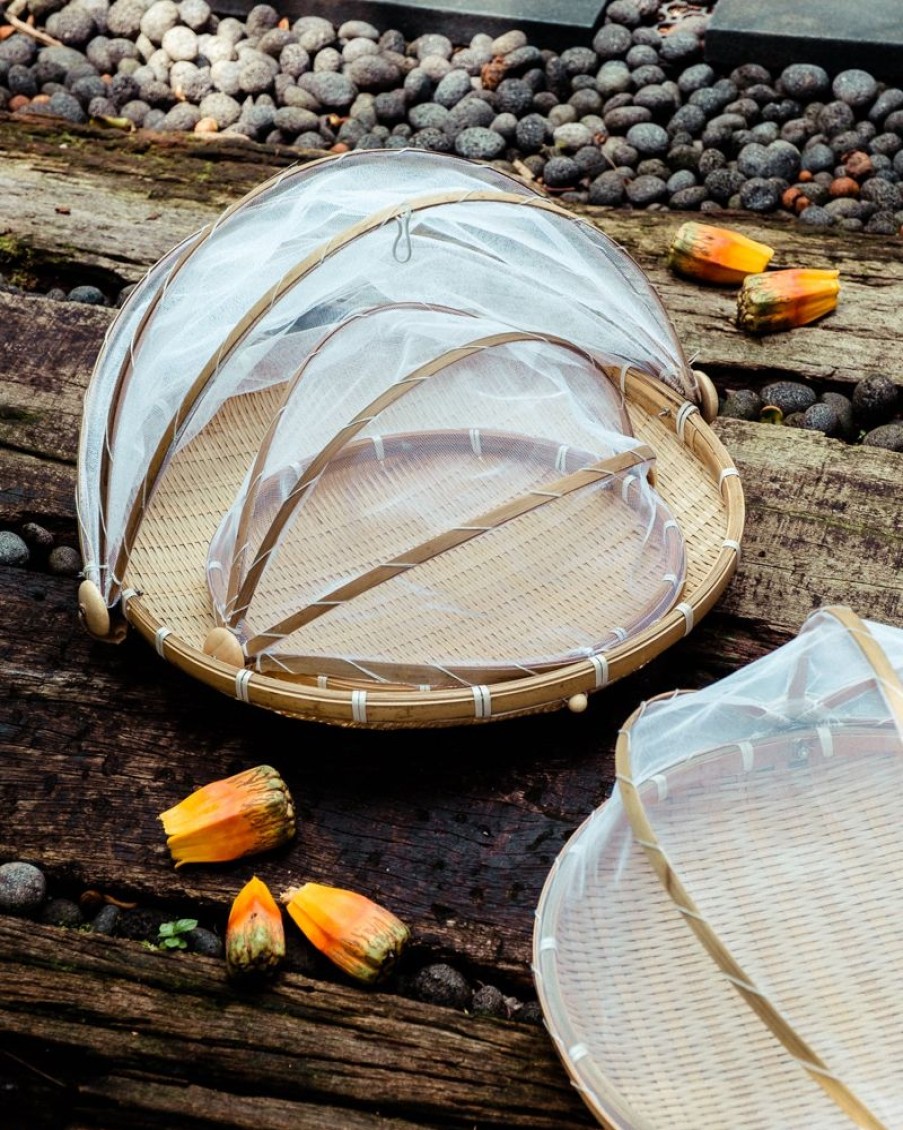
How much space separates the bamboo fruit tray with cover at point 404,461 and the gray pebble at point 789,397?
268mm

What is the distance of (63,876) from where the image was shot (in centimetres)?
178

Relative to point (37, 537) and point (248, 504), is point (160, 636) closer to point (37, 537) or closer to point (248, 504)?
point (248, 504)

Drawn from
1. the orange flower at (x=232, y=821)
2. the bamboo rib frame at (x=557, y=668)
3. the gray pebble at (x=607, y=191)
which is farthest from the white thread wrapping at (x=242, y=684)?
the gray pebble at (x=607, y=191)

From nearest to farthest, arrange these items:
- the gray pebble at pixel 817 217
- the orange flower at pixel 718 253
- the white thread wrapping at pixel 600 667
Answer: the white thread wrapping at pixel 600 667 < the orange flower at pixel 718 253 < the gray pebble at pixel 817 217

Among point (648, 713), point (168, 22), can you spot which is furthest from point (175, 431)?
point (168, 22)

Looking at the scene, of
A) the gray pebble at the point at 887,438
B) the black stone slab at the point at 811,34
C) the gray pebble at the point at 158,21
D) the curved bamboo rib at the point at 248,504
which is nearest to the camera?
the curved bamboo rib at the point at 248,504

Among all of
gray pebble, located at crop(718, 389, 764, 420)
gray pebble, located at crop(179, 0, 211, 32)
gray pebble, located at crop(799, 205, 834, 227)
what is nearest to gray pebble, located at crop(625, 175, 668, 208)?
gray pebble, located at crop(799, 205, 834, 227)

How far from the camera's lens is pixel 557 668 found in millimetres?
1881

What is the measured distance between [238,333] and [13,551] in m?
0.62

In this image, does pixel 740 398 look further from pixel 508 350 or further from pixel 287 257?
pixel 287 257

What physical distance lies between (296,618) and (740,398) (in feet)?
3.59

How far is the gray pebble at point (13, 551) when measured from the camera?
7.29 feet

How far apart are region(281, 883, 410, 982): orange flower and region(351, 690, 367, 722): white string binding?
228 millimetres

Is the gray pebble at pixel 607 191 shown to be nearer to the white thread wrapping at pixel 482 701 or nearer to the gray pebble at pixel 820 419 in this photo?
the gray pebble at pixel 820 419
